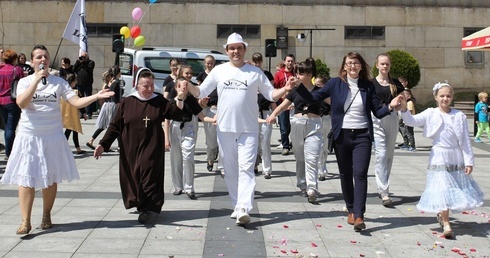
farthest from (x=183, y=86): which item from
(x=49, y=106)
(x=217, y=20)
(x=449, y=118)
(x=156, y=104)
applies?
(x=217, y=20)

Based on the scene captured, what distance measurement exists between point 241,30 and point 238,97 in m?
21.6

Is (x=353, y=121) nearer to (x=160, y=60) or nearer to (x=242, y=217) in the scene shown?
(x=242, y=217)

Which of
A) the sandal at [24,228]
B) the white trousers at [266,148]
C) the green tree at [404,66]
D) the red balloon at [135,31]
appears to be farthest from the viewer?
the green tree at [404,66]

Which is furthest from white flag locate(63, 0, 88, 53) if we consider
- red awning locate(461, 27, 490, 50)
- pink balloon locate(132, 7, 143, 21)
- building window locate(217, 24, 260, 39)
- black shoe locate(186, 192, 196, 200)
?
building window locate(217, 24, 260, 39)

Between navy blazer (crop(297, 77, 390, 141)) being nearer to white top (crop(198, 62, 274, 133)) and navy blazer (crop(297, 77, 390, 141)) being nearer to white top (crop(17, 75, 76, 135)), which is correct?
white top (crop(198, 62, 274, 133))

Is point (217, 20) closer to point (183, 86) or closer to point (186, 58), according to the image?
point (186, 58)

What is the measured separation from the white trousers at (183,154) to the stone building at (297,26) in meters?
19.1

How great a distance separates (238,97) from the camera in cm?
751

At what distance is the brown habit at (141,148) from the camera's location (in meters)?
7.42

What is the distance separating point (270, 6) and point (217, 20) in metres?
2.19

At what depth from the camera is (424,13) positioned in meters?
29.0

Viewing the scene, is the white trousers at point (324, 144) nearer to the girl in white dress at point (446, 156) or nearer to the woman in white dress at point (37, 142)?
the girl in white dress at point (446, 156)

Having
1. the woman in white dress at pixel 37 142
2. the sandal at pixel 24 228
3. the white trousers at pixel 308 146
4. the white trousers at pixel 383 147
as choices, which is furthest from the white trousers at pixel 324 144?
the sandal at pixel 24 228

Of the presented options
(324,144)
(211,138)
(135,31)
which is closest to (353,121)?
(324,144)
